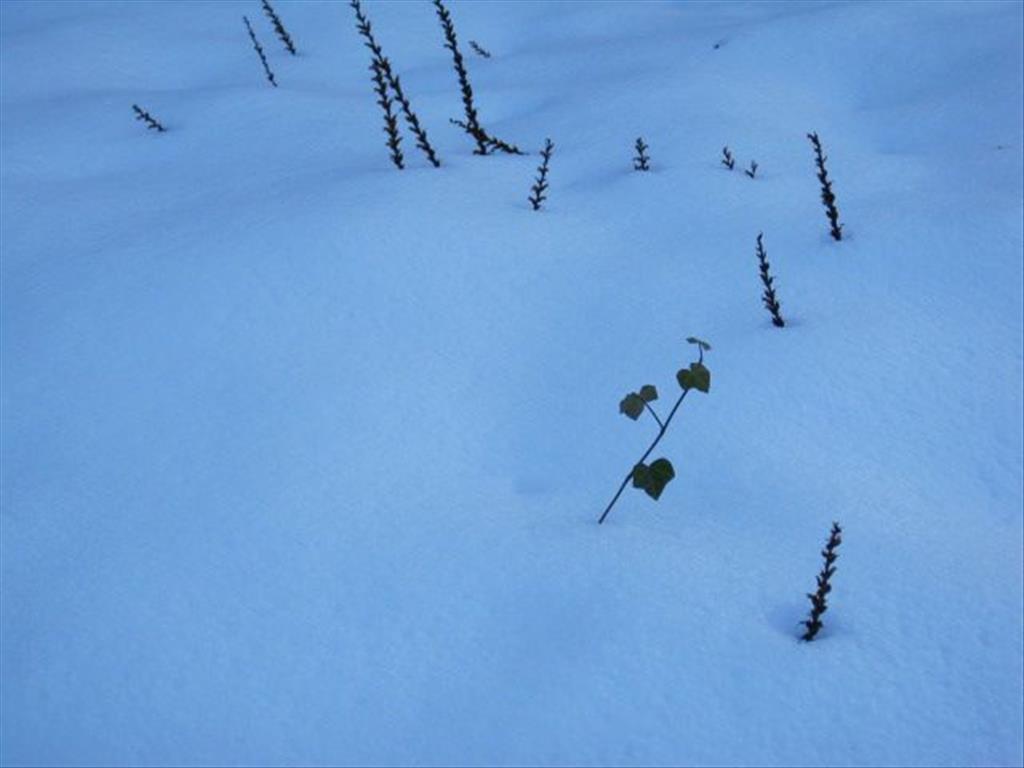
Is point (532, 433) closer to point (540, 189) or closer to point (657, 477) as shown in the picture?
point (657, 477)

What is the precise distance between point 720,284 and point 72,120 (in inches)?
112

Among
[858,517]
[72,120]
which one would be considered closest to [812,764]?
Answer: [858,517]

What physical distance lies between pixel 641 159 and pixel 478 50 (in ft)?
5.98

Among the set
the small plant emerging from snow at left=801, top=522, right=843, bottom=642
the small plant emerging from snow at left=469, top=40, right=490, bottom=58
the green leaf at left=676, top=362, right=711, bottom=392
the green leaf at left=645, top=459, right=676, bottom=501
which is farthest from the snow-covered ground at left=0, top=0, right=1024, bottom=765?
the small plant emerging from snow at left=469, top=40, right=490, bottom=58

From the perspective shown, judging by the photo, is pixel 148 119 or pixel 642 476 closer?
pixel 642 476

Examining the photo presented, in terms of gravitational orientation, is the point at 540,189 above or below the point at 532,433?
above

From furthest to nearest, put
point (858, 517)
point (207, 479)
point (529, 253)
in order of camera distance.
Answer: point (529, 253), point (207, 479), point (858, 517)

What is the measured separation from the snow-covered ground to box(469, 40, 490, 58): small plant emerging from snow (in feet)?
3.47

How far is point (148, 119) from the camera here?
3.12 m

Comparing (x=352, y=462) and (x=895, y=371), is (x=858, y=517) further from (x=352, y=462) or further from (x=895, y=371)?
(x=352, y=462)

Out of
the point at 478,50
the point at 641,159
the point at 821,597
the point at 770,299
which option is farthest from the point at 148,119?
the point at 821,597

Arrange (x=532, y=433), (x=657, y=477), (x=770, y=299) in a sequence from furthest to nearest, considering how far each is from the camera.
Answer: (x=770, y=299) → (x=532, y=433) → (x=657, y=477)

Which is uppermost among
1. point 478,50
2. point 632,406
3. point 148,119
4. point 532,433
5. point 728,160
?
point 148,119

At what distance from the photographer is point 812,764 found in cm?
114
